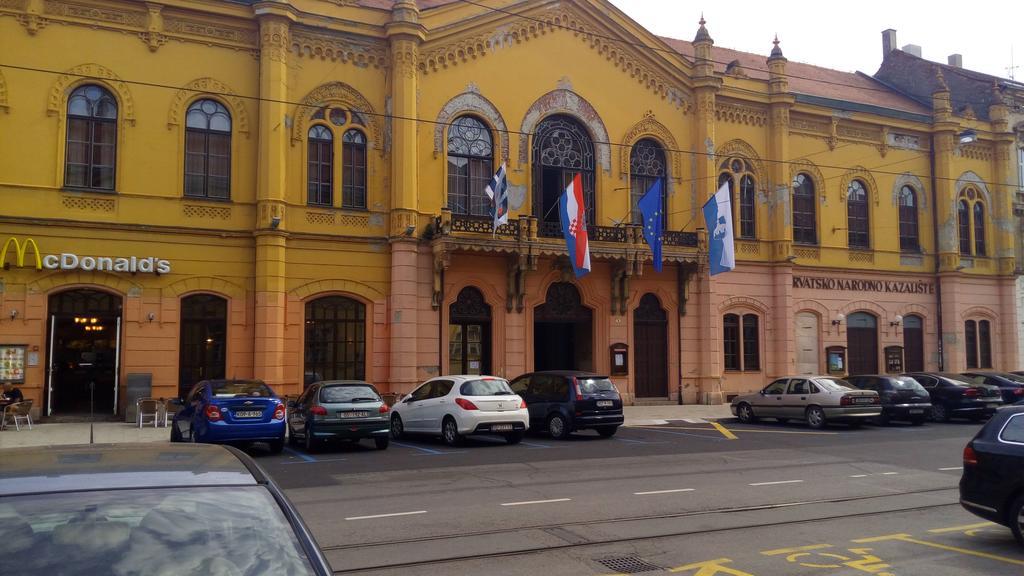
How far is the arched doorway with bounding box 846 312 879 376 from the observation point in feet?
115

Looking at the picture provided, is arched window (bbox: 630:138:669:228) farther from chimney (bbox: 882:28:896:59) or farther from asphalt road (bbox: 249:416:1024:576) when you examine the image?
chimney (bbox: 882:28:896:59)

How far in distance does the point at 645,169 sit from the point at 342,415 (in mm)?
17695

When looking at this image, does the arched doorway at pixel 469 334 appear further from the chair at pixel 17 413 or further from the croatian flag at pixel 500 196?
the chair at pixel 17 413

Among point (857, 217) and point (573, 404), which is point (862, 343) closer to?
point (857, 217)

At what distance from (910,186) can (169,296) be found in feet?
102

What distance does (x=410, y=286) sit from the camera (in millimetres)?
26047

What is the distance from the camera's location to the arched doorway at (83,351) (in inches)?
893

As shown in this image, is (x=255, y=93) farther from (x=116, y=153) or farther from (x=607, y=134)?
(x=607, y=134)

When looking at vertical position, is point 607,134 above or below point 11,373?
above

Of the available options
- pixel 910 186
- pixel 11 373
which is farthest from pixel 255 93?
pixel 910 186

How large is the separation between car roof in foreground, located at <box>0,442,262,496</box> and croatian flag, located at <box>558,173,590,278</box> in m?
21.5

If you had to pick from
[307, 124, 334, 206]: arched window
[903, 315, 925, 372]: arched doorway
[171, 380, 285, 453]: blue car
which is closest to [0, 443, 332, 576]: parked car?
[171, 380, 285, 453]: blue car

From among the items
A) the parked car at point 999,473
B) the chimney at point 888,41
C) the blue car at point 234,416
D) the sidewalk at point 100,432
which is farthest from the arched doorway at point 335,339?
the chimney at point 888,41

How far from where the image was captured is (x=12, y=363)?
72.1 feet
